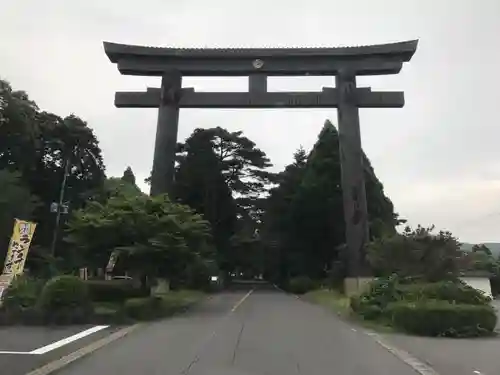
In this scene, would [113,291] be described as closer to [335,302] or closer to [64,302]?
[64,302]

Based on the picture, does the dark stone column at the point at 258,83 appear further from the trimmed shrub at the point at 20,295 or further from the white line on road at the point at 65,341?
the white line on road at the point at 65,341

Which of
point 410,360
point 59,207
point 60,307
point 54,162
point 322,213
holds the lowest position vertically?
point 410,360

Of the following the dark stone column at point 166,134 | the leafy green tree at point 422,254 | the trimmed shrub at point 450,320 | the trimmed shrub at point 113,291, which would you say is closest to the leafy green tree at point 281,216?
the dark stone column at point 166,134

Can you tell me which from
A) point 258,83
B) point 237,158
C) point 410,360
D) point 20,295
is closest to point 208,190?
point 237,158

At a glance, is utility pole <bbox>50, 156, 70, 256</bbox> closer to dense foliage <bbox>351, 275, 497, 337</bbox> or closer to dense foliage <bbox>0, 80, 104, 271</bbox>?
dense foliage <bbox>0, 80, 104, 271</bbox>

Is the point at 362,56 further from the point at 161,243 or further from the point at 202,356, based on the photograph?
the point at 202,356

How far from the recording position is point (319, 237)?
4681 cm

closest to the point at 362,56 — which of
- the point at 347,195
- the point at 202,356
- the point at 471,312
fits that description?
the point at 347,195

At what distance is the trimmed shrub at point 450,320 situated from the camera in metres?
15.7

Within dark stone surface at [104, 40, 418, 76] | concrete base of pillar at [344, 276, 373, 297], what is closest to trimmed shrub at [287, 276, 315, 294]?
concrete base of pillar at [344, 276, 373, 297]

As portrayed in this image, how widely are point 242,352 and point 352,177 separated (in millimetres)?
20929

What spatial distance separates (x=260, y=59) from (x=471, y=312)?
20.0 metres

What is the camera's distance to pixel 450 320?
1573 cm

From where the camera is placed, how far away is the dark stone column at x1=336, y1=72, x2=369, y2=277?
30.9m
